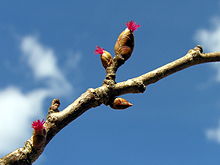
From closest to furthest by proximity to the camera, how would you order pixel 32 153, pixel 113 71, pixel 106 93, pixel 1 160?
pixel 1 160, pixel 32 153, pixel 106 93, pixel 113 71

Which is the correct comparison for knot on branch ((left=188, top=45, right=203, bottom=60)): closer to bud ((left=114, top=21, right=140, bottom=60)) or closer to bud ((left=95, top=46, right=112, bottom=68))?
bud ((left=114, top=21, right=140, bottom=60))

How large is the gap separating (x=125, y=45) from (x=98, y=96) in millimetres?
680

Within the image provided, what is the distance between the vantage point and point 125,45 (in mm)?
3062

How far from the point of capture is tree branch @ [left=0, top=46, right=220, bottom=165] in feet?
7.66

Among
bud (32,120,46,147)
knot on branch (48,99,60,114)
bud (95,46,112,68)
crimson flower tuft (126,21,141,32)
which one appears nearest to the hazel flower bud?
bud (95,46,112,68)

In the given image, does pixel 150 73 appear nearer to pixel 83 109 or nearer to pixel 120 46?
pixel 120 46

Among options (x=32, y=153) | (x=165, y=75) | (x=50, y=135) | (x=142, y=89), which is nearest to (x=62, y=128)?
(x=50, y=135)

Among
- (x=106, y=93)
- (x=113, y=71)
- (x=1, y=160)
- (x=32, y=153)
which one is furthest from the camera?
(x=113, y=71)

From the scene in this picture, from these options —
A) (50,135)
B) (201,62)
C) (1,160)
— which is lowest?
(1,160)

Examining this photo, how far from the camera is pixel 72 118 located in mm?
2379

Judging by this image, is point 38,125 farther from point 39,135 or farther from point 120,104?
point 120,104

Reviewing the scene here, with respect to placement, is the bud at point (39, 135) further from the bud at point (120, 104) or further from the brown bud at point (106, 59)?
the brown bud at point (106, 59)

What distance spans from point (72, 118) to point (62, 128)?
98 millimetres

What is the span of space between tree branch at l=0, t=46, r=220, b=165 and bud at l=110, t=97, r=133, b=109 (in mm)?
42
